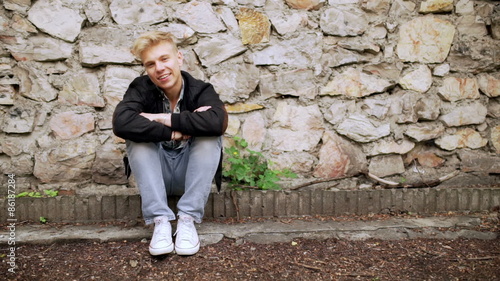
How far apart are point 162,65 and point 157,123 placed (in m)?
0.36

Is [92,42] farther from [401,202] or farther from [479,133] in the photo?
[479,133]

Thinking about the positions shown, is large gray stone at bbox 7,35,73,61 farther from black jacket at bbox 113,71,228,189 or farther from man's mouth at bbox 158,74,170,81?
man's mouth at bbox 158,74,170,81

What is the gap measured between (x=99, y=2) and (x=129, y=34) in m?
0.29

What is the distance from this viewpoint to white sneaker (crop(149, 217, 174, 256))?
1.78 metres

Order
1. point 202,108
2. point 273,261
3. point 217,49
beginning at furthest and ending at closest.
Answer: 1. point 217,49
2. point 202,108
3. point 273,261

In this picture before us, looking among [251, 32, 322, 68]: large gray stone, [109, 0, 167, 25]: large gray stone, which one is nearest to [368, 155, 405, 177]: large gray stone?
[251, 32, 322, 68]: large gray stone

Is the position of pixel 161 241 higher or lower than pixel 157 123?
lower

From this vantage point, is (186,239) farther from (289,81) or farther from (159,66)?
(289,81)

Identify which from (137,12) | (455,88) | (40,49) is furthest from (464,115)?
(40,49)

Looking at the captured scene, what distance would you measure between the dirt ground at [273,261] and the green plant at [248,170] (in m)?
0.54

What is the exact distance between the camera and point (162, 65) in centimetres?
205

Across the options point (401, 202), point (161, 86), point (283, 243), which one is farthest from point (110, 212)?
point (401, 202)

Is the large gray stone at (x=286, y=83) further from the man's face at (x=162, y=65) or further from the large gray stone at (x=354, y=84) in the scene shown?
the man's face at (x=162, y=65)

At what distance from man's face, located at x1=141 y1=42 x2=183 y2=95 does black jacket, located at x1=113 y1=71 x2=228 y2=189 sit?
0.10 meters
